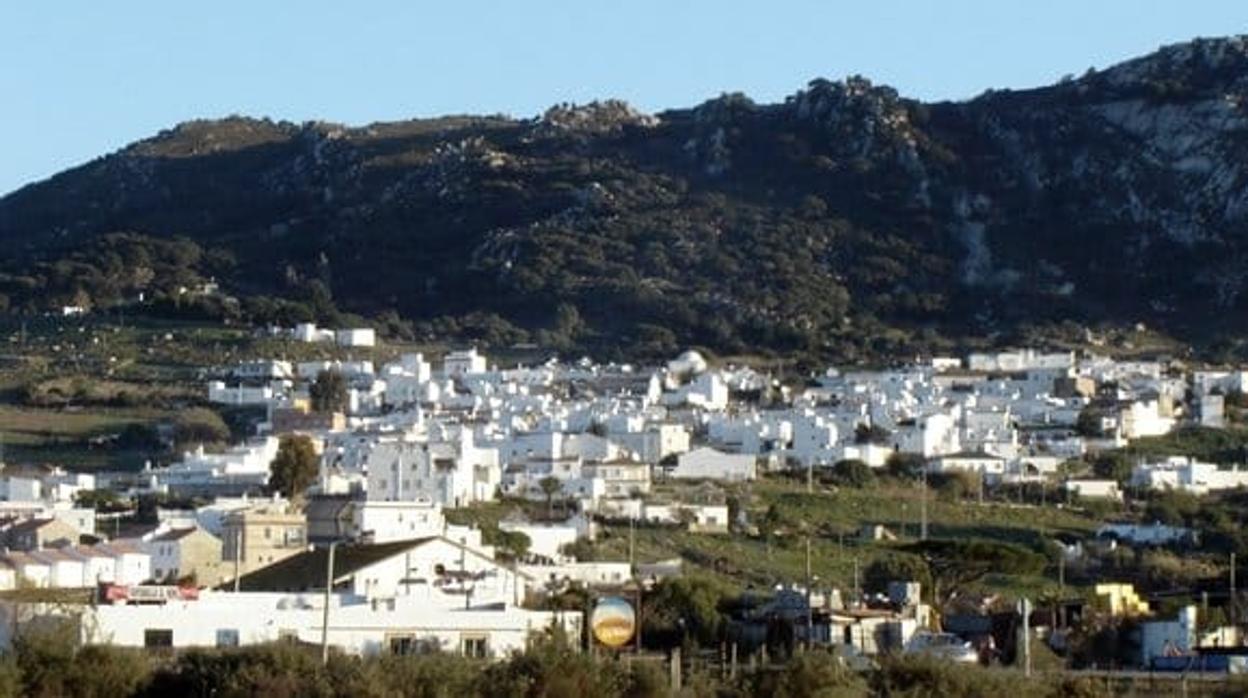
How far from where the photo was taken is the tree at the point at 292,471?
7675 centimetres

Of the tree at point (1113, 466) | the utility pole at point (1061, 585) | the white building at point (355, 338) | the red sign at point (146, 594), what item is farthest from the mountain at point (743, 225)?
the red sign at point (146, 594)

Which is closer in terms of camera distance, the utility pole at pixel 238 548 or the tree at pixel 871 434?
the utility pole at pixel 238 548

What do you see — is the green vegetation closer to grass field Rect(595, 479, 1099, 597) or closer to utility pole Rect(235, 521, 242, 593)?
utility pole Rect(235, 521, 242, 593)

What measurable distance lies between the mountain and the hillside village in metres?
10.5

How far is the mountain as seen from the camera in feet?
413

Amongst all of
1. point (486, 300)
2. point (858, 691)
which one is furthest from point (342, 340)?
point (858, 691)

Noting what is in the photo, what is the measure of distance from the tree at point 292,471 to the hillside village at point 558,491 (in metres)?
0.44

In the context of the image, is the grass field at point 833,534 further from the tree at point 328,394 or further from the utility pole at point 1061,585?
the tree at point 328,394

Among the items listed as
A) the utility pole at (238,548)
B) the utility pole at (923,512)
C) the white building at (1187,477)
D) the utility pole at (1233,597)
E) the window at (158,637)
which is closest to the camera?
the window at (158,637)

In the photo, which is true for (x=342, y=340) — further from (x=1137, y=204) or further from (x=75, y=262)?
(x=1137, y=204)

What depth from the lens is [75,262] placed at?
5281 inches

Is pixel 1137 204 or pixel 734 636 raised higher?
pixel 1137 204

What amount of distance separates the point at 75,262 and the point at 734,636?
290ft

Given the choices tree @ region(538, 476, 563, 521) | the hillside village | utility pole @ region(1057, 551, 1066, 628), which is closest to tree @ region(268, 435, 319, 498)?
the hillside village
